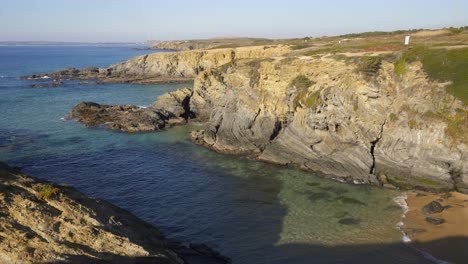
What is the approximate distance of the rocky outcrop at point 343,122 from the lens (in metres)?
31.6

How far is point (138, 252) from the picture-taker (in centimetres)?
1638

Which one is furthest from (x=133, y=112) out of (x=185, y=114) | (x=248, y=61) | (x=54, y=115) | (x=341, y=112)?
(x=341, y=112)

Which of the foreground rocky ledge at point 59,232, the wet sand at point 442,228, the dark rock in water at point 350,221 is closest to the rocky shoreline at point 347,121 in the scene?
the wet sand at point 442,228

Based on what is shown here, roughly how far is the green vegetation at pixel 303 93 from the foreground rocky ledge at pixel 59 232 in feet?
81.3

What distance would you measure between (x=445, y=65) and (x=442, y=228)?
16171 millimetres

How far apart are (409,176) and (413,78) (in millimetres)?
9151

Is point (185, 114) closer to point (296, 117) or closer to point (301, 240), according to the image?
point (296, 117)

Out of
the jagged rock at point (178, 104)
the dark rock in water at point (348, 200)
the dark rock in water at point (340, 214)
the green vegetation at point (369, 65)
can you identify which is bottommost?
the dark rock in water at point (340, 214)

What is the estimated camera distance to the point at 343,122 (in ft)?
121

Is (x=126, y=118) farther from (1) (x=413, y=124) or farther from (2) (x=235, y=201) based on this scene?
(1) (x=413, y=124)

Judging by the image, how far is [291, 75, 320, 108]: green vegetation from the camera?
39.5 metres

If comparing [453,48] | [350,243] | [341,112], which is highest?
[453,48]

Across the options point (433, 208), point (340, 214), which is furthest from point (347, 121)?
Answer: point (340, 214)

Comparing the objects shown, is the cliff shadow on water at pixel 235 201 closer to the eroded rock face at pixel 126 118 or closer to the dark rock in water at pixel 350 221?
the dark rock in water at pixel 350 221
